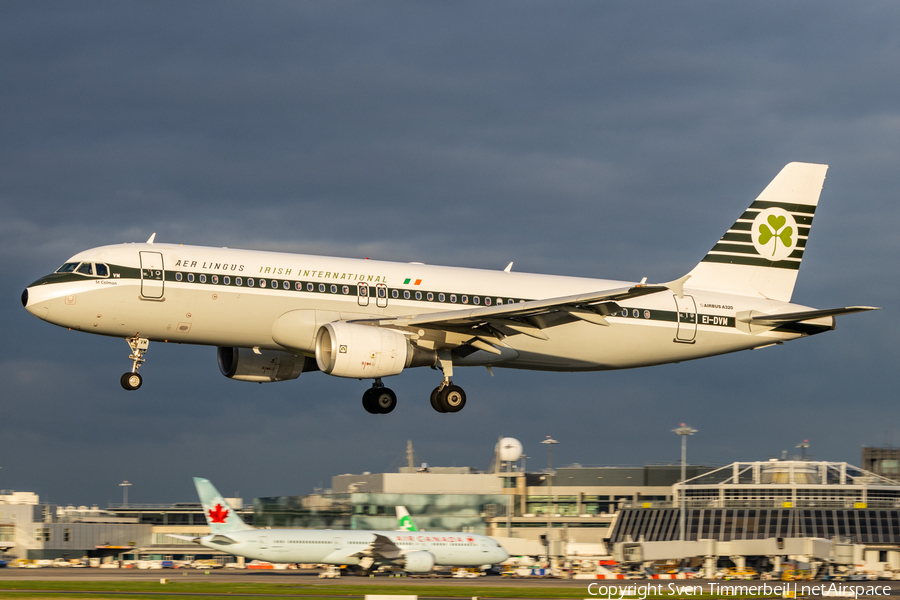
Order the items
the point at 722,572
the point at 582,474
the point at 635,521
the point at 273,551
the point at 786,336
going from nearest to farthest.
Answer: the point at 786,336, the point at 273,551, the point at 722,572, the point at 635,521, the point at 582,474

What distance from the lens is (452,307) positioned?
3559cm

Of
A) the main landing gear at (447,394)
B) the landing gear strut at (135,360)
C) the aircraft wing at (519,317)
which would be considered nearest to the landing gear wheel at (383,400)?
the main landing gear at (447,394)

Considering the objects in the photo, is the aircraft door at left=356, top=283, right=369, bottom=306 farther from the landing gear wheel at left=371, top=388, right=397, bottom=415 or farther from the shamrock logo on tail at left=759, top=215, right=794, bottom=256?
the shamrock logo on tail at left=759, top=215, right=794, bottom=256

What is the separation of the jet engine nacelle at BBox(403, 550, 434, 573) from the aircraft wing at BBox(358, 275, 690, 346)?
23281 mm

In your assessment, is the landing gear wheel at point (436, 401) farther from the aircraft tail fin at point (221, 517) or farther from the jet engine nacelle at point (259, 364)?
the aircraft tail fin at point (221, 517)

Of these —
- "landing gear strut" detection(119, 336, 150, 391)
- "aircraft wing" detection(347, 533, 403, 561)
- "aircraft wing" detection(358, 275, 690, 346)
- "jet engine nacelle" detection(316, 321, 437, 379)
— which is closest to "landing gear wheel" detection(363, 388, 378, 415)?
"aircraft wing" detection(358, 275, 690, 346)

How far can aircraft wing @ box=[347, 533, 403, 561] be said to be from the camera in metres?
56.2

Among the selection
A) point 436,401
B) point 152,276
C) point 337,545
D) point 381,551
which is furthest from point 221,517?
point 152,276

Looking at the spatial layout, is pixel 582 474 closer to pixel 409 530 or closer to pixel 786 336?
pixel 409 530

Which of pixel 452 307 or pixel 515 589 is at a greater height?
pixel 452 307

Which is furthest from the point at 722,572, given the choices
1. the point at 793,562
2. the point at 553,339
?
the point at 553,339

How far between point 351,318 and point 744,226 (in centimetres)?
1925

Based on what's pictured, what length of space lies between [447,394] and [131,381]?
10984mm

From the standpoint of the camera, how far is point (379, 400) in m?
38.2
